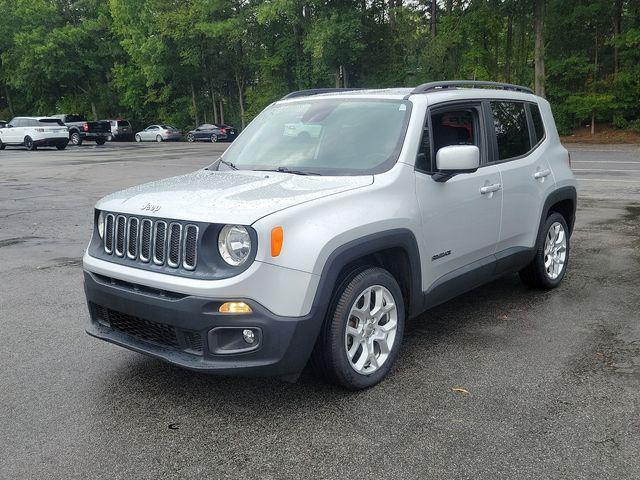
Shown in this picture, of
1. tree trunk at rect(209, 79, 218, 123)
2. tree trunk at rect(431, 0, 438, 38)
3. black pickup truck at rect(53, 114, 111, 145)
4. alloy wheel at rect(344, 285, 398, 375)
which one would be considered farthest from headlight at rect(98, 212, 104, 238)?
tree trunk at rect(209, 79, 218, 123)

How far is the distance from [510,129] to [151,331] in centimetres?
335

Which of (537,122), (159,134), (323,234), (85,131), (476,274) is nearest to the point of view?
(323,234)

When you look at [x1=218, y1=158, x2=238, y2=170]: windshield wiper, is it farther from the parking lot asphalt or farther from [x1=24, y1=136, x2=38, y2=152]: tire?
[x1=24, y1=136, x2=38, y2=152]: tire

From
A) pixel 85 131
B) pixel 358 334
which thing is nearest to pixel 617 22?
pixel 85 131

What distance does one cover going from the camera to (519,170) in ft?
16.8

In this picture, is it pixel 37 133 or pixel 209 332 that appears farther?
pixel 37 133

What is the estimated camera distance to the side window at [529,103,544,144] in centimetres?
560

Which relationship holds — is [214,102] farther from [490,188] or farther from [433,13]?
[490,188]

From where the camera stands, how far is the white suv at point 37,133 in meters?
34.0

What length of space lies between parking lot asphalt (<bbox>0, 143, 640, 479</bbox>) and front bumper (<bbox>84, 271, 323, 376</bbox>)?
34 cm

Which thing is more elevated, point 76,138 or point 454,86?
point 454,86

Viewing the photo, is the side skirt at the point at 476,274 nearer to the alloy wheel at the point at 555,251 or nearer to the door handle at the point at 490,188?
the alloy wheel at the point at 555,251

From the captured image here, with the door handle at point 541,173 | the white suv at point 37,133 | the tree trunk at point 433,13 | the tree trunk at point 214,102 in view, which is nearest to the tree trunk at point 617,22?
the tree trunk at point 433,13

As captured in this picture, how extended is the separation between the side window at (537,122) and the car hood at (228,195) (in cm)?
237
